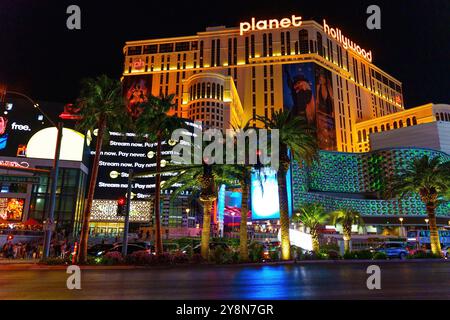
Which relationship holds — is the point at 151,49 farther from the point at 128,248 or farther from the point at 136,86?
the point at 128,248

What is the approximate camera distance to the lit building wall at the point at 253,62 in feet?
478

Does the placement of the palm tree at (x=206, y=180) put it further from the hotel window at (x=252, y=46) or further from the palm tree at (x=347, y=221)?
the hotel window at (x=252, y=46)

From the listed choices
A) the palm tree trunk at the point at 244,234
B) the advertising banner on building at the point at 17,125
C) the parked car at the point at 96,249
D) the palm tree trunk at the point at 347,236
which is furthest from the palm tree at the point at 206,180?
the advertising banner on building at the point at 17,125

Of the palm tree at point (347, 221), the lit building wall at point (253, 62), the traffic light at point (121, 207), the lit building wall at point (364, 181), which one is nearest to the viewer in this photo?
the traffic light at point (121, 207)

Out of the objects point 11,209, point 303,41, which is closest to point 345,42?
point 303,41

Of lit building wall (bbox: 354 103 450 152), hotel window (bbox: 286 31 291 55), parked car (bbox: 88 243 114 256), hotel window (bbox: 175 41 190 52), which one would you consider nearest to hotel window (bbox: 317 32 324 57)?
hotel window (bbox: 286 31 291 55)

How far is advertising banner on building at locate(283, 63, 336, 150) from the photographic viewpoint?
13812 centimetres

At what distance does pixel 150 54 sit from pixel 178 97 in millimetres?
24524

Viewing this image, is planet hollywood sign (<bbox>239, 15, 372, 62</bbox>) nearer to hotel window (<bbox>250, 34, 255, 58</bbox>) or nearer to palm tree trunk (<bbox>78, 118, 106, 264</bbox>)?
hotel window (<bbox>250, 34, 255, 58</bbox>)

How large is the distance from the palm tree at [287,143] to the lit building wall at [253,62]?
11203 cm
